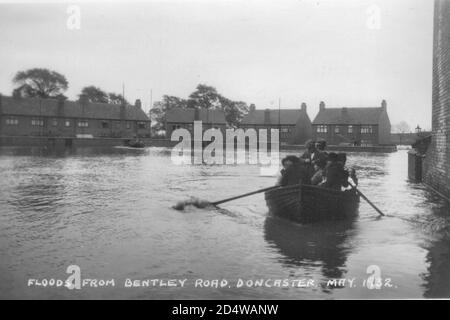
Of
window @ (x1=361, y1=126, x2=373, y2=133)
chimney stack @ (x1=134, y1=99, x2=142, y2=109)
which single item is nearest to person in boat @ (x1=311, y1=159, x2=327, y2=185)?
window @ (x1=361, y1=126, x2=373, y2=133)

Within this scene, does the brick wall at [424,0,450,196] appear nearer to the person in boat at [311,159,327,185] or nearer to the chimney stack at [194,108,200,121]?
the person in boat at [311,159,327,185]

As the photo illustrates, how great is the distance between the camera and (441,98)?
14703mm

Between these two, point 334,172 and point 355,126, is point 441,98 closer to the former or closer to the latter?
point 334,172

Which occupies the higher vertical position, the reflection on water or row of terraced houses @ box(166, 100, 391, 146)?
row of terraced houses @ box(166, 100, 391, 146)

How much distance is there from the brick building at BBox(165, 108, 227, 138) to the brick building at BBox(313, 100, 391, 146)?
60.0 feet

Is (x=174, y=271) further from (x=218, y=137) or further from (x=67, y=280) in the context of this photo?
(x=218, y=137)

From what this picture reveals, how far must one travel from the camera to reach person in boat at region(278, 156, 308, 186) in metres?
12.1

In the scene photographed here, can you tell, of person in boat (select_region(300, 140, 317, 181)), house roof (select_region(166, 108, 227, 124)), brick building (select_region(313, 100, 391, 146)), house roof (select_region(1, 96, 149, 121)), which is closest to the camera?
person in boat (select_region(300, 140, 317, 181))

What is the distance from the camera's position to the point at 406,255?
29.5 ft

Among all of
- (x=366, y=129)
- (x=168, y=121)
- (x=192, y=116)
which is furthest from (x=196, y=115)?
(x=366, y=129)

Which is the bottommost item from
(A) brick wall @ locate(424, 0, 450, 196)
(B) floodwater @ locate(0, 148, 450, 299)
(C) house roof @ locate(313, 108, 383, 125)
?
(B) floodwater @ locate(0, 148, 450, 299)

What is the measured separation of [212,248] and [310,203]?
3.11m
